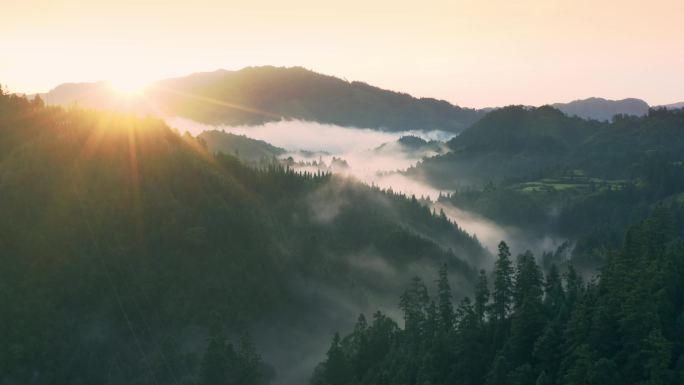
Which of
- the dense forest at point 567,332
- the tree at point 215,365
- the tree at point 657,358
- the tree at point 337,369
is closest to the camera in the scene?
the tree at point 657,358

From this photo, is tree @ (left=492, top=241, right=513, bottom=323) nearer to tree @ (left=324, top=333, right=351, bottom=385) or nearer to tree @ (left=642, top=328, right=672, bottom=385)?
tree @ (left=642, top=328, right=672, bottom=385)

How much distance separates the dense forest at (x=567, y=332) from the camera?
9562 cm

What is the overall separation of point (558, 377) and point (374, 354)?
5655 centimetres

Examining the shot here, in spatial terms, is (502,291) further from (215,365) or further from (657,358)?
(215,365)

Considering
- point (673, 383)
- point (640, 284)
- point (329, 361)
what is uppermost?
point (640, 284)

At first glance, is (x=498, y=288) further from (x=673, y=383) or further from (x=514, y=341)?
(x=673, y=383)

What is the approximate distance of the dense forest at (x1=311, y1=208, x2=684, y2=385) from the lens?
95.6 meters

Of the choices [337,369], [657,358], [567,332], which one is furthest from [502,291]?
[337,369]

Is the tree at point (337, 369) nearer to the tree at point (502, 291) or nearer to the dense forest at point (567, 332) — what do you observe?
the dense forest at point (567, 332)

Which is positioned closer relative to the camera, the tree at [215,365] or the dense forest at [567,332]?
the dense forest at [567,332]

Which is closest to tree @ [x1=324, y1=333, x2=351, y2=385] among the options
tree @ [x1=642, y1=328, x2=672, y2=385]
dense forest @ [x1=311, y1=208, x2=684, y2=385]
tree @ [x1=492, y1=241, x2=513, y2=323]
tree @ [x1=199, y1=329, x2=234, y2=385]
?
dense forest @ [x1=311, y1=208, x2=684, y2=385]

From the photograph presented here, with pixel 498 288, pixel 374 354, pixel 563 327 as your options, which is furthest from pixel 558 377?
pixel 374 354

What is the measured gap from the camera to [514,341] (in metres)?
114

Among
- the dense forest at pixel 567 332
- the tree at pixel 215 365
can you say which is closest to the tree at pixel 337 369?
the dense forest at pixel 567 332
